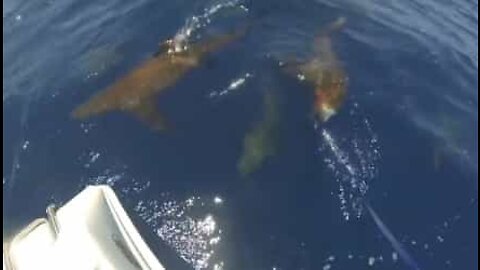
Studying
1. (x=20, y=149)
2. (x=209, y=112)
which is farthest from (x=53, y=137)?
(x=209, y=112)

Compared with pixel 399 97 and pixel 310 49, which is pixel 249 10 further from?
pixel 399 97

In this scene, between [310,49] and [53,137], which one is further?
[310,49]

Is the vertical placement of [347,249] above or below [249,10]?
below

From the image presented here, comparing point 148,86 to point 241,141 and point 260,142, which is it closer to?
point 241,141

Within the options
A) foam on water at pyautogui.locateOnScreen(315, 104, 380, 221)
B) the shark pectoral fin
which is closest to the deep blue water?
foam on water at pyautogui.locateOnScreen(315, 104, 380, 221)

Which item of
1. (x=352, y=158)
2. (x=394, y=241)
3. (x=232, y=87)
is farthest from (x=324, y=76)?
(x=394, y=241)
